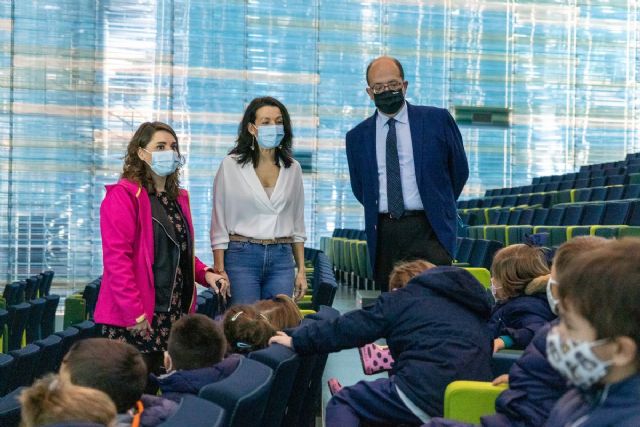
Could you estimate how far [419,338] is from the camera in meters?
2.95

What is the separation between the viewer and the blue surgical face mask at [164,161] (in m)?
3.69

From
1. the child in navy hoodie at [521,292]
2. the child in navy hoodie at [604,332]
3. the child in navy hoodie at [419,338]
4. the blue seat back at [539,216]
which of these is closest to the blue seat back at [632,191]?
the blue seat back at [539,216]

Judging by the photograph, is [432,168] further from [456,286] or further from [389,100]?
[456,286]

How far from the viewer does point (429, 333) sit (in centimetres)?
294

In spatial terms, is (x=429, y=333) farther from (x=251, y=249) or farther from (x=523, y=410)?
(x=251, y=249)

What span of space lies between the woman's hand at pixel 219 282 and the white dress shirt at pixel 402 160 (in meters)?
0.65

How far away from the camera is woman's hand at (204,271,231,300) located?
150 inches

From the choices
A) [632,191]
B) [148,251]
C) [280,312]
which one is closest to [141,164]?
[148,251]

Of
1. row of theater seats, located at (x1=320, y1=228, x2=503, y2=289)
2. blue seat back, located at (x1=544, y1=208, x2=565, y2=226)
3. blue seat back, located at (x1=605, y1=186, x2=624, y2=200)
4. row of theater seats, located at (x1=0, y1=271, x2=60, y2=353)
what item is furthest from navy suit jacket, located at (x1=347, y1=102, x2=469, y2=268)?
blue seat back, located at (x1=605, y1=186, x2=624, y2=200)

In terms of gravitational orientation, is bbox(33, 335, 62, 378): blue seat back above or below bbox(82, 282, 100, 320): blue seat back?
above

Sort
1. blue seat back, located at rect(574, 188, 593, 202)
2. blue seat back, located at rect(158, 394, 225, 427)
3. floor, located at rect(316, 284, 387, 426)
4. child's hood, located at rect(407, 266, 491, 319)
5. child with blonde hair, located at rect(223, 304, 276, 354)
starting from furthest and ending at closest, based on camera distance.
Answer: blue seat back, located at rect(574, 188, 593, 202) → floor, located at rect(316, 284, 387, 426) → child with blonde hair, located at rect(223, 304, 276, 354) → child's hood, located at rect(407, 266, 491, 319) → blue seat back, located at rect(158, 394, 225, 427)

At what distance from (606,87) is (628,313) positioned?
1662 centimetres

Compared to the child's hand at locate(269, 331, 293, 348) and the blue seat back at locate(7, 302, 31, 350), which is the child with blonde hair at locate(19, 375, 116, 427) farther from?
the blue seat back at locate(7, 302, 31, 350)

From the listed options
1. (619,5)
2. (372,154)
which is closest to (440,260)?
(372,154)
